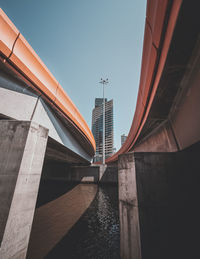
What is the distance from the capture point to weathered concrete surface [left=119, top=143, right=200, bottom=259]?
2289 millimetres

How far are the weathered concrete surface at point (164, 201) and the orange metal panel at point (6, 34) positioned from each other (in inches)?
148

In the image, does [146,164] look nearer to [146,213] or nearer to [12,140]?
[146,213]

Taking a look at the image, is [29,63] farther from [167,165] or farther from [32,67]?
[167,165]

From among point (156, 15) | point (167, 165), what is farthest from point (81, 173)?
point (156, 15)

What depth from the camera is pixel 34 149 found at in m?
2.89

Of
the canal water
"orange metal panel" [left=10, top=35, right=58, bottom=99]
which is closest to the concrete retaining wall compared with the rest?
the canal water

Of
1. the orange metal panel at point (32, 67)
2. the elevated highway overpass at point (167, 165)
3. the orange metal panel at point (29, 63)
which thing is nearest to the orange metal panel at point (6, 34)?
the orange metal panel at point (29, 63)

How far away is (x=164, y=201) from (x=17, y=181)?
3.41 m

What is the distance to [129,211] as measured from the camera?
2713 mm

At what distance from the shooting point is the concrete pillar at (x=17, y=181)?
7.33 feet

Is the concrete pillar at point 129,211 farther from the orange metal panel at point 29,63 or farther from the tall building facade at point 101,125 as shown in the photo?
the tall building facade at point 101,125

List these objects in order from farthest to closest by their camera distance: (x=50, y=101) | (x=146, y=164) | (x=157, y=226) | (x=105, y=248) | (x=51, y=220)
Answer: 1. (x=51, y=220)
2. (x=50, y=101)
3. (x=105, y=248)
4. (x=146, y=164)
5. (x=157, y=226)

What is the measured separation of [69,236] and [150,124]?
17.3 ft

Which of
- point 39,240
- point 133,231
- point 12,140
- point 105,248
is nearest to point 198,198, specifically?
point 133,231
